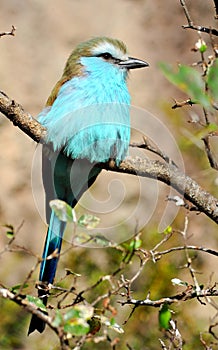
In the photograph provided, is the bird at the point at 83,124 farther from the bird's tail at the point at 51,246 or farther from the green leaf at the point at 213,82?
the green leaf at the point at 213,82

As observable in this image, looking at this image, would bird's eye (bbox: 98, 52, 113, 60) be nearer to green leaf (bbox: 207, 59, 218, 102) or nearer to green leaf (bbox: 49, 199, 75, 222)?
green leaf (bbox: 49, 199, 75, 222)

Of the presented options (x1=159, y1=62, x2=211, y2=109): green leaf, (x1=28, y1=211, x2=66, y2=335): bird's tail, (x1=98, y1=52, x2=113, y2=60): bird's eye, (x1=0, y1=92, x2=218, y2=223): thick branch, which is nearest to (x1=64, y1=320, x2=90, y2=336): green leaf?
(x1=159, y1=62, x2=211, y2=109): green leaf

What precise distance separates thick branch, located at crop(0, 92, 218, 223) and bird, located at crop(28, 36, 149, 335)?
20cm

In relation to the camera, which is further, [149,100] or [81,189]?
[149,100]

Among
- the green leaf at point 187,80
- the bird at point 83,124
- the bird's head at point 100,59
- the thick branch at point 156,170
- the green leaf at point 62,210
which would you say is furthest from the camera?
the bird's head at point 100,59

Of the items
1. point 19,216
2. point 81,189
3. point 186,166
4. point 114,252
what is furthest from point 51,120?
point 19,216

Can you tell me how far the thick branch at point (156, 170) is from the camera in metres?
1.74

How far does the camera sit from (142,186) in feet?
15.2

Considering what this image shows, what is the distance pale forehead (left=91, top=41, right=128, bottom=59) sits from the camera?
8.82 feet

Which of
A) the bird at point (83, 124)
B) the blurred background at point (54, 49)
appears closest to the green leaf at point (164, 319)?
the bird at point (83, 124)

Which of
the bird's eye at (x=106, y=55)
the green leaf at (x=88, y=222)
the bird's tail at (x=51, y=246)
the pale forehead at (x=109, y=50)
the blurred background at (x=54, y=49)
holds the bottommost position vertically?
the green leaf at (x=88, y=222)

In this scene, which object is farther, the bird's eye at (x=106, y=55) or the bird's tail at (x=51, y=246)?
the bird's eye at (x=106, y=55)

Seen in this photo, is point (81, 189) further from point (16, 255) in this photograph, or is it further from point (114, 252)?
point (16, 255)

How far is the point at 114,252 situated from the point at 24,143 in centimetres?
158
